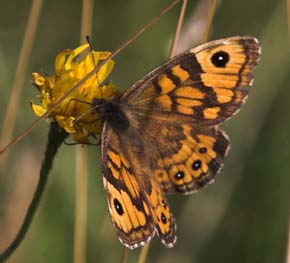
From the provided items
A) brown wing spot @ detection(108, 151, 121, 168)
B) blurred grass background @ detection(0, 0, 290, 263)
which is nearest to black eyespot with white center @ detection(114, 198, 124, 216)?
brown wing spot @ detection(108, 151, 121, 168)

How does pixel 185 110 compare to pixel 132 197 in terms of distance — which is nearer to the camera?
pixel 132 197

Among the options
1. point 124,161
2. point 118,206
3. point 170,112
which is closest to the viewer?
point 118,206

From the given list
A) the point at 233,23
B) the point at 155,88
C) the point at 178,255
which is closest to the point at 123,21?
the point at 233,23

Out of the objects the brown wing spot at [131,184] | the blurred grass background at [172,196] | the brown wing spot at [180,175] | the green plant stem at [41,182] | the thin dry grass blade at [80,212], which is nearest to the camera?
the green plant stem at [41,182]

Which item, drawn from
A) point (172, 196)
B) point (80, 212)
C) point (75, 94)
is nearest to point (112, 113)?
point (75, 94)

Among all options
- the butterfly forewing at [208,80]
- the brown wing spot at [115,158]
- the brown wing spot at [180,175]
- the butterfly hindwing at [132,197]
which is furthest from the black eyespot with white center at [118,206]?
the butterfly forewing at [208,80]

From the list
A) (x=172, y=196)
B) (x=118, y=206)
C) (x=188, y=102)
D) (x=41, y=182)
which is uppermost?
(x=172, y=196)

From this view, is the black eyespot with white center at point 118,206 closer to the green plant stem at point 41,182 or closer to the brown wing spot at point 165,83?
the green plant stem at point 41,182

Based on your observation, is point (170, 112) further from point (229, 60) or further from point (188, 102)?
point (229, 60)
